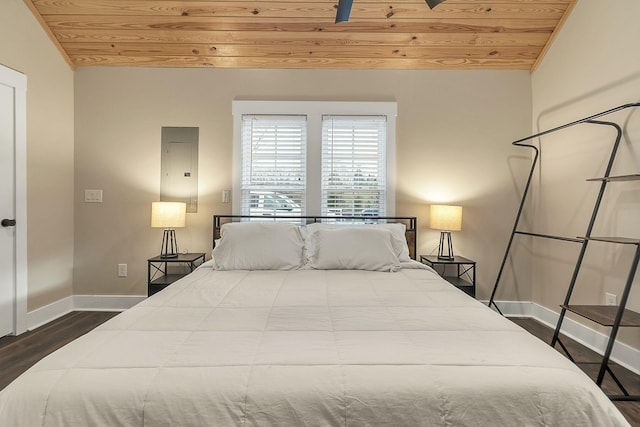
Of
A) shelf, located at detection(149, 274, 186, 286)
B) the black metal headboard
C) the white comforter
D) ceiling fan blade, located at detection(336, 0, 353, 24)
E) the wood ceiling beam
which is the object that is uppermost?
the wood ceiling beam

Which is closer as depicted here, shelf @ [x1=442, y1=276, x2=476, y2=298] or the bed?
the bed

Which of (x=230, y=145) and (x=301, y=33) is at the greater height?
(x=301, y=33)

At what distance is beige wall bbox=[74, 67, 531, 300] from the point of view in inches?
140

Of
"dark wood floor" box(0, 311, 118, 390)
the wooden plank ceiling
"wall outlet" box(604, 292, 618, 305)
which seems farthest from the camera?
the wooden plank ceiling

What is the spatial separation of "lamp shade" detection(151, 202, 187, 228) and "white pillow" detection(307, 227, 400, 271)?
4.28 feet

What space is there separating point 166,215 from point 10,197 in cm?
116

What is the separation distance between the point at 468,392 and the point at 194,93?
11.5ft

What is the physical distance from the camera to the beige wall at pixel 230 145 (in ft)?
11.6

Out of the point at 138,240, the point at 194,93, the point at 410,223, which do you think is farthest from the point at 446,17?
the point at 138,240

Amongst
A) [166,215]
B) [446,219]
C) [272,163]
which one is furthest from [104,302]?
[446,219]

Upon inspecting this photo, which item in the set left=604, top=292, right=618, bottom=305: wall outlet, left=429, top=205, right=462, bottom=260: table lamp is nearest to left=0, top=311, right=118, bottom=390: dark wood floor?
left=429, top=205, right=462, bottom=260: table lamp

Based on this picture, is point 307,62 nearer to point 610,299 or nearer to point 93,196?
point 93,196

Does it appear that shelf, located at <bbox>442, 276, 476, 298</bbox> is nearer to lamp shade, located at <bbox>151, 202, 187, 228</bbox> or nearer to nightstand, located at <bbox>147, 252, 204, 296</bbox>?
nightstand, located at <bbox>147, 252, 204, 296</bbox>

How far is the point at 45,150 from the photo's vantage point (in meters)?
3.19
